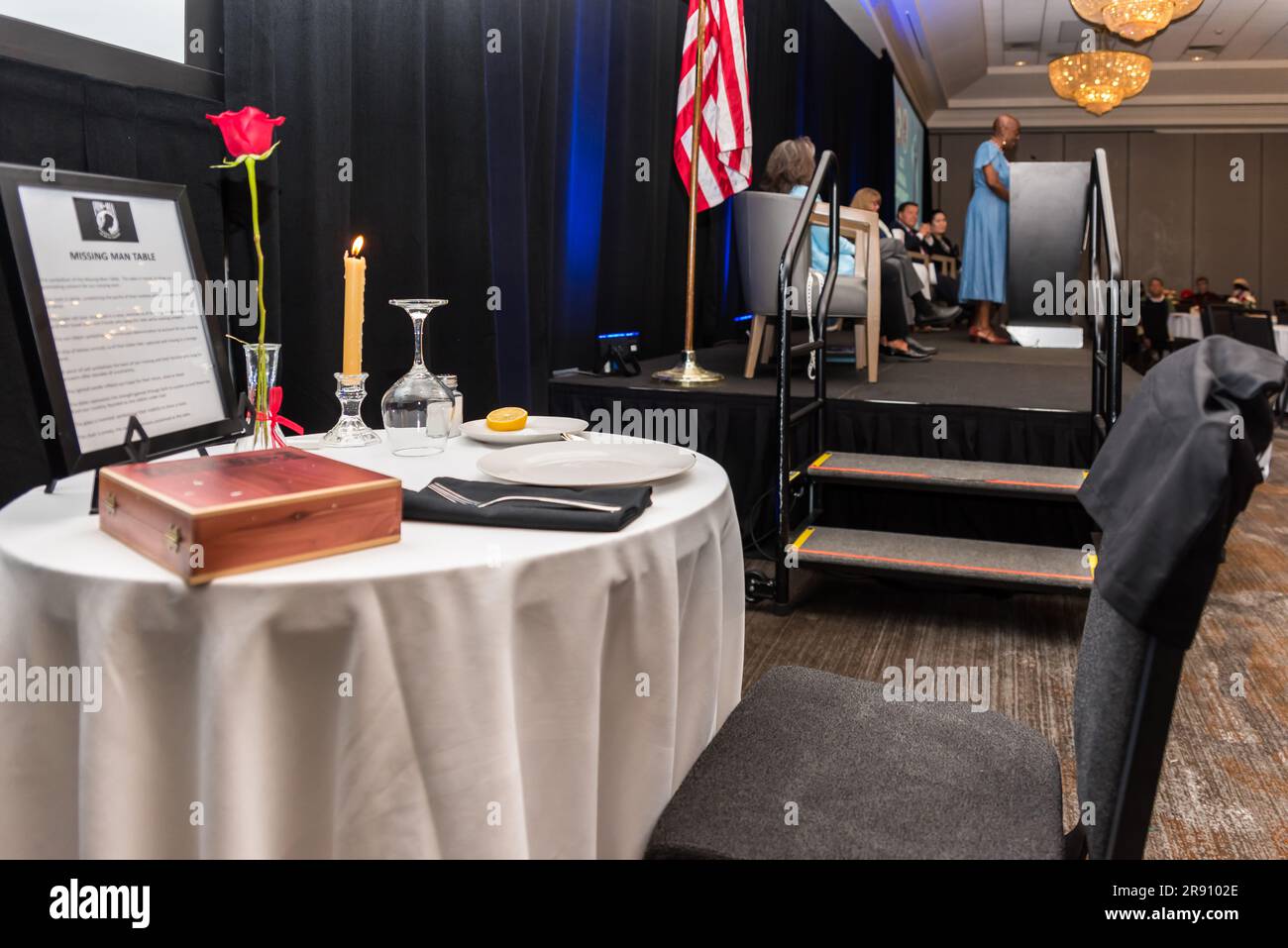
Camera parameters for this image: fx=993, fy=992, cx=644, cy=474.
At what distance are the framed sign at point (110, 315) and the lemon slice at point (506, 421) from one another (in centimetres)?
35

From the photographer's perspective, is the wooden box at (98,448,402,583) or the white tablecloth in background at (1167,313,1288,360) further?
the white tablecloth in background at (1167,313,1288,360)

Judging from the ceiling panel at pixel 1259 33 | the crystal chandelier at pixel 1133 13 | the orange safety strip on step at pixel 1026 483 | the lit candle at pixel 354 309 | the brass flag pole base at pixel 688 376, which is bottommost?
the orange safety strip on step at pixel 1026 483

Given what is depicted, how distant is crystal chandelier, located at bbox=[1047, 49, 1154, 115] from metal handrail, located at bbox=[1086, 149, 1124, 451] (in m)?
5.82

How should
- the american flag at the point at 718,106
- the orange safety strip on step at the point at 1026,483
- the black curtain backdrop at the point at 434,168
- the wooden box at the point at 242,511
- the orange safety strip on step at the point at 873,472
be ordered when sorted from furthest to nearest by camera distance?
the american flag at the point at 718,106 → the orange safety strip on step at the point at 873,472 → the orange safety strip on step at the point at 1026,483 → the black curtain backdrop at the point at 434,168 → the wooden box at the point at 242,511

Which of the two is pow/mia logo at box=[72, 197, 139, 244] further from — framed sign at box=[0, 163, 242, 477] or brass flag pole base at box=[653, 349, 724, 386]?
brass flag pole base at box=[653, 349, 724, 386]

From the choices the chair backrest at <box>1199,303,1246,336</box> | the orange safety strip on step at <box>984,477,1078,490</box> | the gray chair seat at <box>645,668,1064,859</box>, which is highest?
the chair backrest at <box>1199,303,1246,336</box>

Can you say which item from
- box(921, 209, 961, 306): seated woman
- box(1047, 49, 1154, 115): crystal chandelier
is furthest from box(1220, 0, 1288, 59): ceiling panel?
box(921, 209, 961, 306): seated woman

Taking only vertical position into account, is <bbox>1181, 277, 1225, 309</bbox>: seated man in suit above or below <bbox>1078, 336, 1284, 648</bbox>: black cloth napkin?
above

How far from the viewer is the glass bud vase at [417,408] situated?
1358mm

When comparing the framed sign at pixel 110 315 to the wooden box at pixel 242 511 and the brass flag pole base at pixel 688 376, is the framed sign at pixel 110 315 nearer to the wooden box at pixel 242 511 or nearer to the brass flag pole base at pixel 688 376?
the wooden box at pixel 242 511

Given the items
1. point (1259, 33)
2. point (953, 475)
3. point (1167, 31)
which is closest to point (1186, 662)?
point (953, 475)

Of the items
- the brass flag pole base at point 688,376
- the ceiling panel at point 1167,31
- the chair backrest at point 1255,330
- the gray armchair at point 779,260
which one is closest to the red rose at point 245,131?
the brass flag pole base at point 688,376

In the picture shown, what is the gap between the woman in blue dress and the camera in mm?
5336

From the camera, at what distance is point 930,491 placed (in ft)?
9.71
